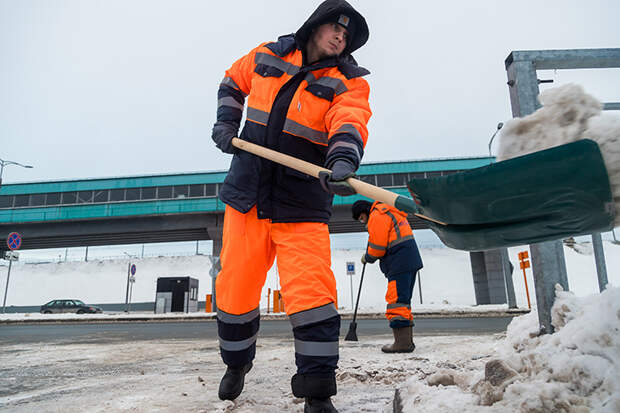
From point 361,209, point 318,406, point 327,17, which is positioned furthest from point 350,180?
point 361,209

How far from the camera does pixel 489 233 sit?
1491 millimetres

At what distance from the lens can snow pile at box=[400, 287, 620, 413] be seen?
3.75ft

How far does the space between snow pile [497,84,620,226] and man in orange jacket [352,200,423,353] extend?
7.57ft

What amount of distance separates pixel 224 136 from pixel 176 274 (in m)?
56.2

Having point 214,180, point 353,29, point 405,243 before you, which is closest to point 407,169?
point 214,180

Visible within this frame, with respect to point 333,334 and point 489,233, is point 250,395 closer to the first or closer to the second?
point 333,334

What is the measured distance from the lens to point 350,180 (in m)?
1.83

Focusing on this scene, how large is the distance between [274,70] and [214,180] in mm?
24395

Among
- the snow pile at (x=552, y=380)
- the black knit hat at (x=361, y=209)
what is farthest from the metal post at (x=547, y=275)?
the black knit hat at (x=361, y=209)

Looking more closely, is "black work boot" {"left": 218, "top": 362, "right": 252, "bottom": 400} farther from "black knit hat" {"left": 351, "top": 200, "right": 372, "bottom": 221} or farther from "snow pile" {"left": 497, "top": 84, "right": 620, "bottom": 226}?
"black knit hat" {"left": 351, "top": 200, "right": 372, "bottom": 221}

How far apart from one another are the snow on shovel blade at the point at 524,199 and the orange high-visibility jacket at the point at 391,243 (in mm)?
2439

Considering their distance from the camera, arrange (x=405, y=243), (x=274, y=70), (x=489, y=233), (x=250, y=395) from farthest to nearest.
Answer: (x=405, y=243) → (x=274, y=70) → (x=250, y=395) → (x=489, y=233)

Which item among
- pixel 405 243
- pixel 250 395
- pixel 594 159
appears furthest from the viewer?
pixel 405 243

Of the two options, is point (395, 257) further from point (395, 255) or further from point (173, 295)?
point (173, 295)
